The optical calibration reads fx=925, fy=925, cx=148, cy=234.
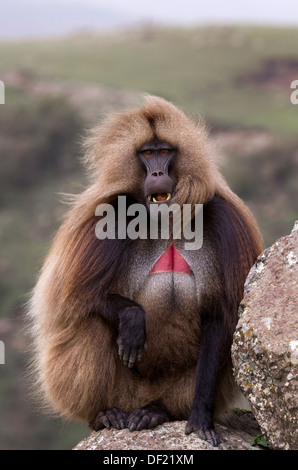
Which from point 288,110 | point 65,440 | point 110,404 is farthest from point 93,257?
point 288,110

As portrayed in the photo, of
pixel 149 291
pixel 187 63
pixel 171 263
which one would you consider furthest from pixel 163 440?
pixel 187 63

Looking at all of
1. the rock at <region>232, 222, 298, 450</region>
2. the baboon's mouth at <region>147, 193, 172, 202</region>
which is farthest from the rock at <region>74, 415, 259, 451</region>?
the baboon's mouth at <region>147, 193, 172, 202</region>

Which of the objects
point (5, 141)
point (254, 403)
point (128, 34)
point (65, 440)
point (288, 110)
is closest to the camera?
point (254, 403)

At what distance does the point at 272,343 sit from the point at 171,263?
1334mm

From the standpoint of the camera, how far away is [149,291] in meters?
6.55

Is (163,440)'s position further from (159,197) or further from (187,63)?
(187,63)

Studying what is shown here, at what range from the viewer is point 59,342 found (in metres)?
6.58

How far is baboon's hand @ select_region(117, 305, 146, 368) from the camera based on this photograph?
629 cm

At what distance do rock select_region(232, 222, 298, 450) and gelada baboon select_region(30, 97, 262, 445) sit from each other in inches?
17.9

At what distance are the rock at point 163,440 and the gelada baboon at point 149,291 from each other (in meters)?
0.09

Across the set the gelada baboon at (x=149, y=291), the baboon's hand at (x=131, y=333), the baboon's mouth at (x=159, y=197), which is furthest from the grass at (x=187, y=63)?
the baboon's hand at (x=131, y=333)

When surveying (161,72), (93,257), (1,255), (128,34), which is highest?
(128,34)
